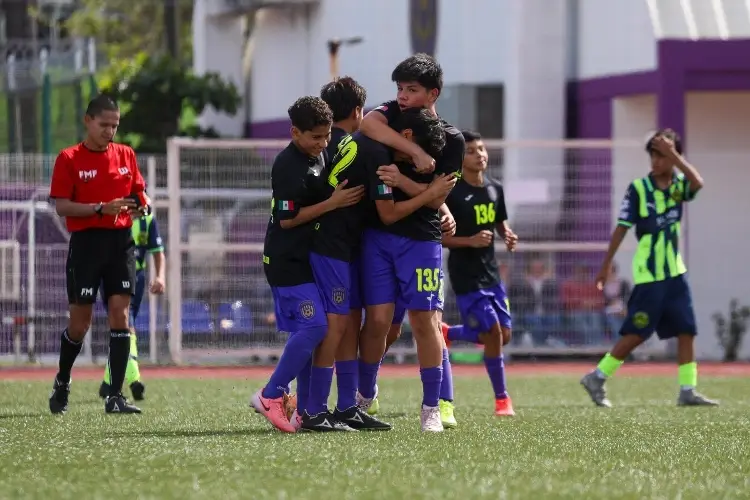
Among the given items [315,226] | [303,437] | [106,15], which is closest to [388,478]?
[303,437]

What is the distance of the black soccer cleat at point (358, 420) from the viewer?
8352mm

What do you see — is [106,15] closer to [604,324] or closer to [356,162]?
[604,324]

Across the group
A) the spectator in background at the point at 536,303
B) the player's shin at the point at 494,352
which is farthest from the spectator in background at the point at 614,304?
the player's shin at the point at 494,352

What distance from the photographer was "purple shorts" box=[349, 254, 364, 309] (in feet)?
27.5

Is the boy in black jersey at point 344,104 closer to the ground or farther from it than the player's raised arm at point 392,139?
farther from it

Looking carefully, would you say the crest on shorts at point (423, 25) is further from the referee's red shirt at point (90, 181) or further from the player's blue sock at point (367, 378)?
the player's blue sock at point (367, 378)

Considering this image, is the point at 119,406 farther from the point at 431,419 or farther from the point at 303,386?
the point at 431,419

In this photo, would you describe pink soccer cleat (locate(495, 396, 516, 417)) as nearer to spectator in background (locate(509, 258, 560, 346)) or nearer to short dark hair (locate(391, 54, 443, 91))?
short dark hair (locate(391, 54, 443, 91))

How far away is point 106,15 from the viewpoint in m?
49.1

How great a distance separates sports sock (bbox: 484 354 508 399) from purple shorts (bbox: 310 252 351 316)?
246 cm

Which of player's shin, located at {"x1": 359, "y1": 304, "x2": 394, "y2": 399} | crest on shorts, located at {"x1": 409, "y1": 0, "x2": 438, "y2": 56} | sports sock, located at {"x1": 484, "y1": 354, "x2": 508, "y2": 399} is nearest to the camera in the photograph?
player's shin, located at {"x1": 359, "y1": 304, "x2": 394, "y2": 399}

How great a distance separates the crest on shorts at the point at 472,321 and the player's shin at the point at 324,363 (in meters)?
2.43

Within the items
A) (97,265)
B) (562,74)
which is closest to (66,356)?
(97,265)

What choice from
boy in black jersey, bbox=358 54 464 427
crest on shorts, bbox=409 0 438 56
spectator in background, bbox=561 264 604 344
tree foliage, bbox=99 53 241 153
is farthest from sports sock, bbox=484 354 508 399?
tree foliage, bbox=99 53 241 153
